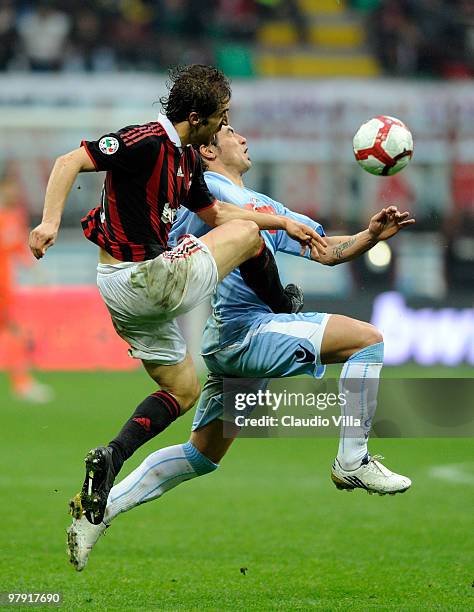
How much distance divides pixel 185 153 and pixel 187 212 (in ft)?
2.21

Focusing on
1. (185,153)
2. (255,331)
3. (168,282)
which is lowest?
(255,331)

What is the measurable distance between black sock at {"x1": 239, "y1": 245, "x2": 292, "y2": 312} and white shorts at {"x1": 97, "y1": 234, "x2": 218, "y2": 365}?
1.55 feet

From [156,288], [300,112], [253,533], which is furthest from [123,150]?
[300,112]

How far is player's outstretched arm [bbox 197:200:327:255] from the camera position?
213 inches

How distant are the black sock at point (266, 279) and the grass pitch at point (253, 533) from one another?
141 centimetres

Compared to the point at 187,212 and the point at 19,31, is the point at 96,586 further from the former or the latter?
the point at 19,31

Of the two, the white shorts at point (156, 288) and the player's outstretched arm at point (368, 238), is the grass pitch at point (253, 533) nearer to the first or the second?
the white shorts at point (156, 288)

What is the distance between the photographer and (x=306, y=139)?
17766 mm

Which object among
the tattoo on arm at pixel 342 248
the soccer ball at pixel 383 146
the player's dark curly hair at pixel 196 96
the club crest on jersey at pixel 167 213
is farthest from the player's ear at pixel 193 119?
the tattoo on arm at pixel 342 248

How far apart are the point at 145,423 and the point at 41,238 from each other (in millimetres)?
1087

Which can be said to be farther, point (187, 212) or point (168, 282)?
point (187, 212)

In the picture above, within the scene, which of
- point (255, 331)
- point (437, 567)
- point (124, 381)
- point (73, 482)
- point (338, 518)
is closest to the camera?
point (255, 331)

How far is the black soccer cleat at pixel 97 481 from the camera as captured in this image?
5047 millimetres

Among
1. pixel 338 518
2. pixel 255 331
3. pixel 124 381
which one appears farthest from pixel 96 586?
pixel 124 381
